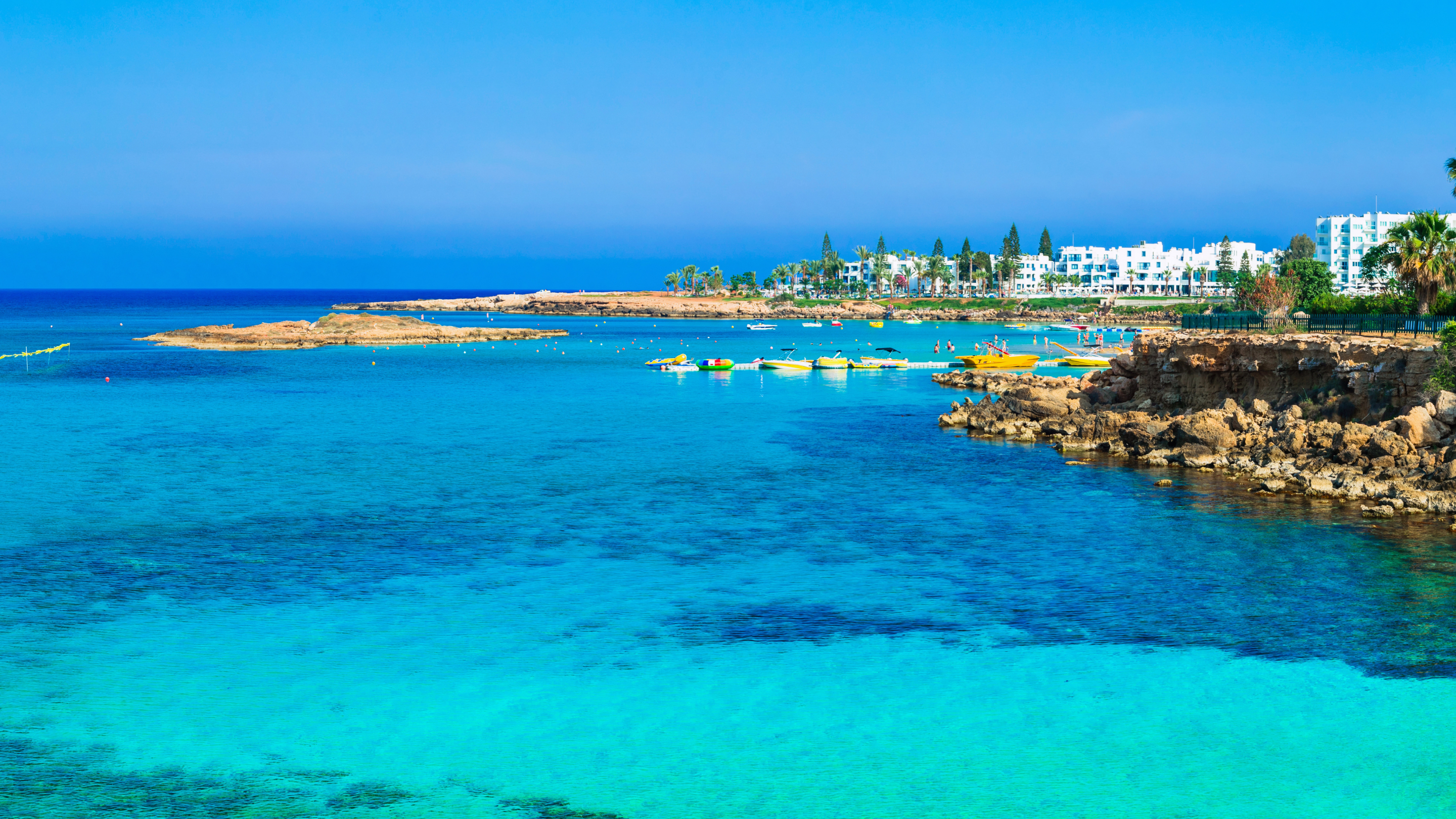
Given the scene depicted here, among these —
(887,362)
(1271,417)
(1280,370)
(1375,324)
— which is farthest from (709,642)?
(887,362)

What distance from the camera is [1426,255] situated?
53312 millimetres

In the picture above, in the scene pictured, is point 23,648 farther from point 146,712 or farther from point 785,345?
point 785,345

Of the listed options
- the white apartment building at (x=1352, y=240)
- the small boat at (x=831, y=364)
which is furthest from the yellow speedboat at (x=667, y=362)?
the white apartment building at (x=1352, y=240)

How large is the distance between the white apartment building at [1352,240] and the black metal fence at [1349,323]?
134923mm

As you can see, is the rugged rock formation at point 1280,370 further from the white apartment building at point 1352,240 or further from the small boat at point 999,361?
the white apartment building at point 1352,240

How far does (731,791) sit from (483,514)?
1885 cm

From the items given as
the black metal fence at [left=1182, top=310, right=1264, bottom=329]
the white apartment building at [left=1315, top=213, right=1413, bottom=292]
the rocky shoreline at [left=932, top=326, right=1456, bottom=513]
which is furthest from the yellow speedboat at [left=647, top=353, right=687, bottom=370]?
the white apartment building at [left=1315, top=213, right=1413, bottom=292]

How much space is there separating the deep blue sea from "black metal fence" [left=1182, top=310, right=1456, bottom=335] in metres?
13.6

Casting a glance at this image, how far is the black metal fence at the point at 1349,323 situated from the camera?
42.3 meters

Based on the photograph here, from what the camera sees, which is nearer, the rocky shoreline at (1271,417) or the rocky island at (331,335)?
the rocky shoreline at (1271,417)

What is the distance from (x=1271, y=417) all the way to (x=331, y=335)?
110069mm

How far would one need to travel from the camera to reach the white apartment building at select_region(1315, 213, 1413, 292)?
17450 centimetres

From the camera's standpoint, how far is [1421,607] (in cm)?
2197

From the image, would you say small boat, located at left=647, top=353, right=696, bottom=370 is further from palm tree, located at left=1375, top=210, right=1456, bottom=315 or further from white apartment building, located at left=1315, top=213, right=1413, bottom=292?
white apartment building, located at left=1315, top=213, right=1413, bottom=292
